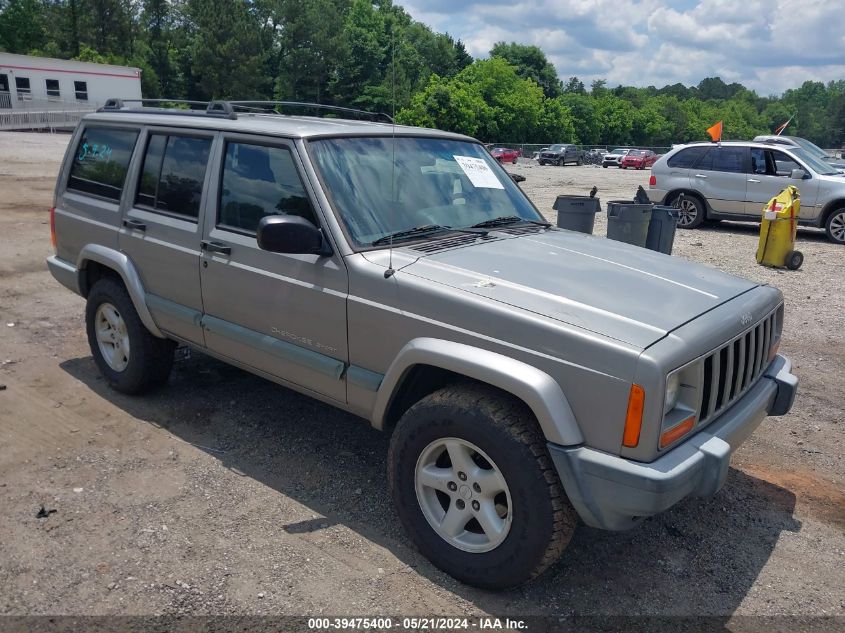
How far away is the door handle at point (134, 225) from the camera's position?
4648 mm

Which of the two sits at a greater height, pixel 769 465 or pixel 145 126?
pixel 145 126

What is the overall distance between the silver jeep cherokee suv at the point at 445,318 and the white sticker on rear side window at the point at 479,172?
2 cm

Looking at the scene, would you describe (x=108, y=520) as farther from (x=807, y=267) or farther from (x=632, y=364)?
(x=807, y=267)

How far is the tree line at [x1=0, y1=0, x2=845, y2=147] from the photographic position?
57.8 meters

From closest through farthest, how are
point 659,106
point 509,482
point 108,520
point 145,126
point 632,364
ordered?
point 632,364, point 509,482, point 108,520, point 145,126, point 659,106

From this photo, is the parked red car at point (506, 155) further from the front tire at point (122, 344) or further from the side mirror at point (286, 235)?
the side mirror at point (286, 235)

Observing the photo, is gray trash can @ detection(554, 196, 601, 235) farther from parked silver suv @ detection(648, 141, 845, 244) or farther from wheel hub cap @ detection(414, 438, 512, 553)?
parked silver suv @ detection(648, 141, 845, 244)

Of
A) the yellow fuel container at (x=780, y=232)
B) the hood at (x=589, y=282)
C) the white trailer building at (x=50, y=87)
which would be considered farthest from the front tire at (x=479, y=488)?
the white trailer building at (x=50, y=87)

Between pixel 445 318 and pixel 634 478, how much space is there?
105cm

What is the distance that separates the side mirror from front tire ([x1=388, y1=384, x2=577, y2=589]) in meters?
0.95

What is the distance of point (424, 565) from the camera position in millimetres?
3350

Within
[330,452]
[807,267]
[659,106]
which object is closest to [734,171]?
[807,267]

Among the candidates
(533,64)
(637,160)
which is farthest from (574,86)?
(637,160)

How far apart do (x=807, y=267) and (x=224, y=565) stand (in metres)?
10.9
